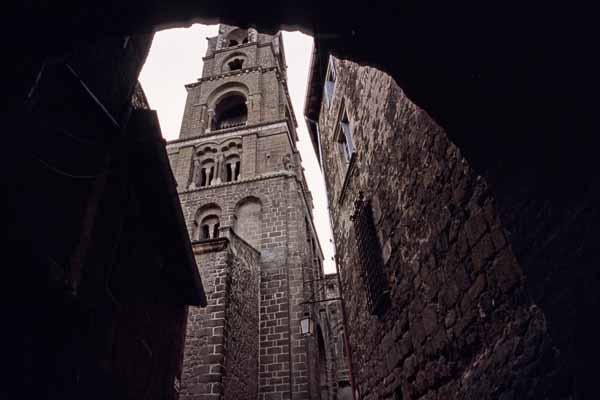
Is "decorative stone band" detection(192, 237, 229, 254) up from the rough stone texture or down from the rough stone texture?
up

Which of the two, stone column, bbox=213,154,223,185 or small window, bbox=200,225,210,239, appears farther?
stone column, bbox=213,154,223,185

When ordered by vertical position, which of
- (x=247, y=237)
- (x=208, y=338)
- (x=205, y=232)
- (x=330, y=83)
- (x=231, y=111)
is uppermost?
(x=231, y=111)

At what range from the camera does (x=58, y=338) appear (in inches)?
123

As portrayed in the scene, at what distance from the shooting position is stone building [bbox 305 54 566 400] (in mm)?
2486

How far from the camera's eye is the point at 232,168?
64.8ft

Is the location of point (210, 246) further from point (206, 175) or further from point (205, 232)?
point (206, 175)

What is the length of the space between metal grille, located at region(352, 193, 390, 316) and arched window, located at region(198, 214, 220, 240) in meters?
12.1

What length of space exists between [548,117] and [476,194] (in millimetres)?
903

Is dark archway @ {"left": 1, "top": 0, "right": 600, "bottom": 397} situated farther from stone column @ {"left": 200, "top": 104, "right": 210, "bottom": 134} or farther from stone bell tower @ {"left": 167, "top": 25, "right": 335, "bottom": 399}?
stone column @ {"left": 200, "top": 104, "right": 210, "bottom": 134}

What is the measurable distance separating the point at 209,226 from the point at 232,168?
141 inches

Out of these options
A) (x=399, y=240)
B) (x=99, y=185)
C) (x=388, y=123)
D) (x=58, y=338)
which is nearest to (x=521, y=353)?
(x=399, y=240)

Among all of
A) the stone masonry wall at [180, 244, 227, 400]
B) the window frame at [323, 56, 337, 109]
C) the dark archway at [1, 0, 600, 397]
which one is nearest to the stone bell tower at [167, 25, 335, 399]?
the stone masonry wall at [180, 244, 227, 400]

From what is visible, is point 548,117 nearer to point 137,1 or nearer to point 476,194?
point 476,194

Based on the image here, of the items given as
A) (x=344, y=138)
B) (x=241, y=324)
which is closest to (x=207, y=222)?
(x=241, y=324)
